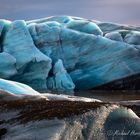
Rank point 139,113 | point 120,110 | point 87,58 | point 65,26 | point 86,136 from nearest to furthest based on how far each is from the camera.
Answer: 1. point 86,136
2. point 120,110
3. point 139,113
4. point 87,58
5. point 65,26

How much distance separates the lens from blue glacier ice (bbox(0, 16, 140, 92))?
2516 cm

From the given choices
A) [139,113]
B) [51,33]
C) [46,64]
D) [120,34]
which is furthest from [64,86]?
[139,113]

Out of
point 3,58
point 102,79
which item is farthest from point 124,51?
point 3,58

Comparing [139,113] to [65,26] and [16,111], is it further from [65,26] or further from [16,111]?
[65,26]

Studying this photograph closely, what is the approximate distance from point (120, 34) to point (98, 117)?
24841mm

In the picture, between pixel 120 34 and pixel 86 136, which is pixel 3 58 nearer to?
pixel 120 34

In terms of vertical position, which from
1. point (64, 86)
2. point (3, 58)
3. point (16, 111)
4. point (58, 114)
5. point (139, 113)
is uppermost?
point (58, 114)

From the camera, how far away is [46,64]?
25016mm

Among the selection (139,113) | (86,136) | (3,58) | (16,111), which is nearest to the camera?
(86,136)

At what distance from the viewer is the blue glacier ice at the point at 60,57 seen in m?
25.2

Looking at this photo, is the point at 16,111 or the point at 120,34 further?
the point at 120,34

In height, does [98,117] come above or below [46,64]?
above

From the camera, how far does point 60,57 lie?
26859 millimetres

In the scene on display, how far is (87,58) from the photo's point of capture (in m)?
26.2
